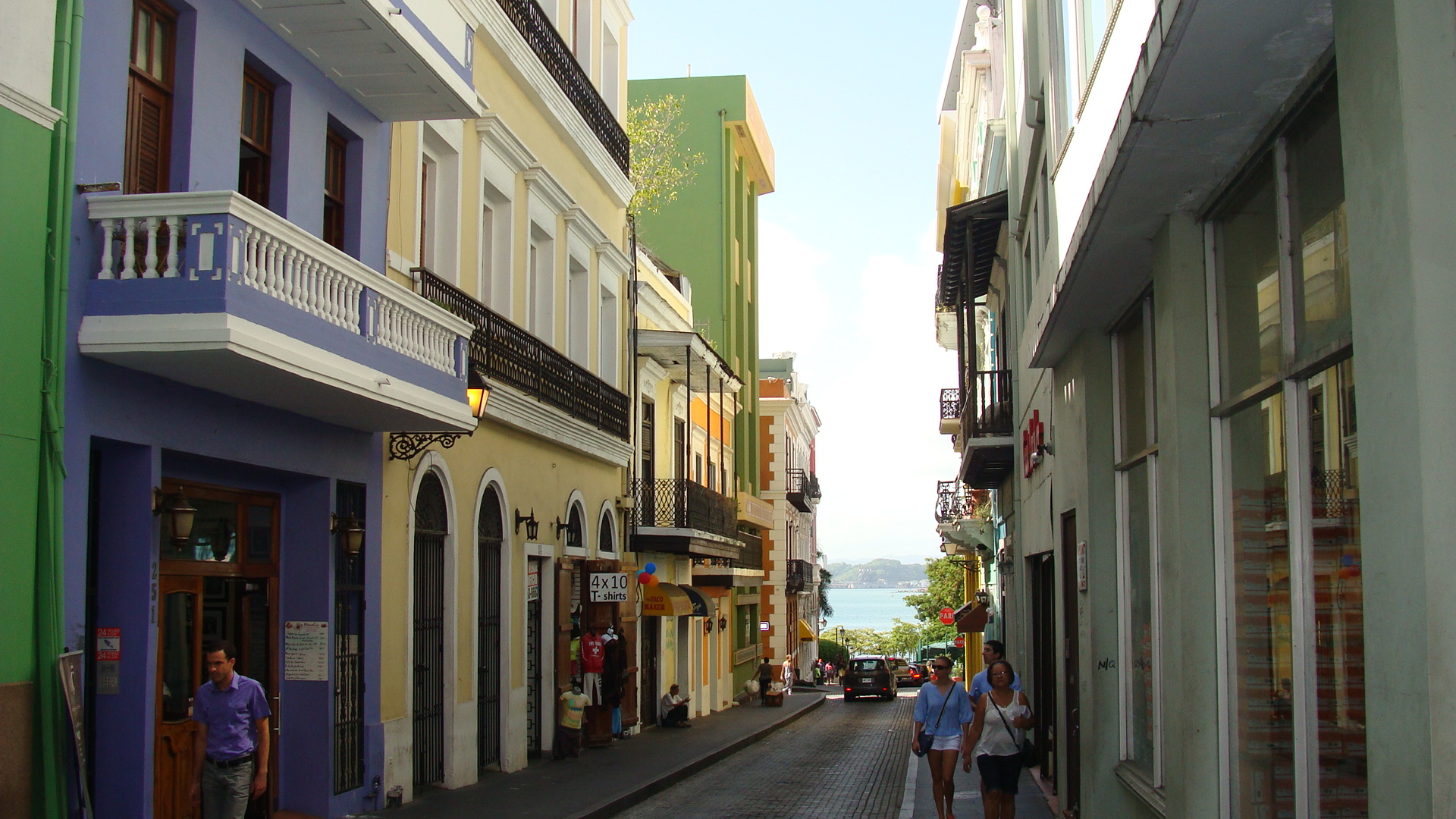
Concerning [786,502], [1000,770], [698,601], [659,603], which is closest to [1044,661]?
[1000,770]

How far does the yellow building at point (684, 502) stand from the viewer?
25.3 m

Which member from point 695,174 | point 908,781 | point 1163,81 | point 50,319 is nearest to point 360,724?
point 50,319

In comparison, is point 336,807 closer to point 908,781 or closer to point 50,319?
point 50,319

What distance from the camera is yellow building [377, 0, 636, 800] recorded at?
545 inches

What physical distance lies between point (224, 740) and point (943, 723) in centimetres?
607

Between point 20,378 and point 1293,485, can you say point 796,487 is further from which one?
point 1293,485

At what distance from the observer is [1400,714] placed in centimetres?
408

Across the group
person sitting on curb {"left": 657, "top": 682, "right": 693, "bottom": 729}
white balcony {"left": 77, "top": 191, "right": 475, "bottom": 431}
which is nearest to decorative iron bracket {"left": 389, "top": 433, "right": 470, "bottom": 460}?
white balcony {"left": 77, "top": 191, "right": 475, "bottom": 431}

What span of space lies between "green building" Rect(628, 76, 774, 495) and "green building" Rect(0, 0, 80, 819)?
88.0 ft

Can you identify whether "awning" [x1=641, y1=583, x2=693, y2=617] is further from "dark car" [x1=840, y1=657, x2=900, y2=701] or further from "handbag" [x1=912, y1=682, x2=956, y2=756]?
"dark car" [x1=840, y1=657, x2=900, y2=701]

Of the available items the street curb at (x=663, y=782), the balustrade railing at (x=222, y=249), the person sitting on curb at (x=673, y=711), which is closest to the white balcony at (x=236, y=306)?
the balustrade railing at (x=222, y=249)

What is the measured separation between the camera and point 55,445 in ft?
26.2

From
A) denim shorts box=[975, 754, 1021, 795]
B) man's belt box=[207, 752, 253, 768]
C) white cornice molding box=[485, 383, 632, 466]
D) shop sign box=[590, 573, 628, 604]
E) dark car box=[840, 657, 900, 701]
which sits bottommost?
dark car box=[840, 657, 900, 701]

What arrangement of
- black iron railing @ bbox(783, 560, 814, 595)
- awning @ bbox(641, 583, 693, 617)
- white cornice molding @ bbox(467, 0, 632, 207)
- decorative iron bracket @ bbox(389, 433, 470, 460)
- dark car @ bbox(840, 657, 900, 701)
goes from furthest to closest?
black iron railing @ bbox(783, 560, 814, 595) < dark car @ bbox(840, 657, 900, 701) < awning @ bbox(641, 583, 693, 617) < white cornice molding @ bbox(467, 0, 632, 207) < decorative iron bracket @ bbox(389, 433, 470, 460)
